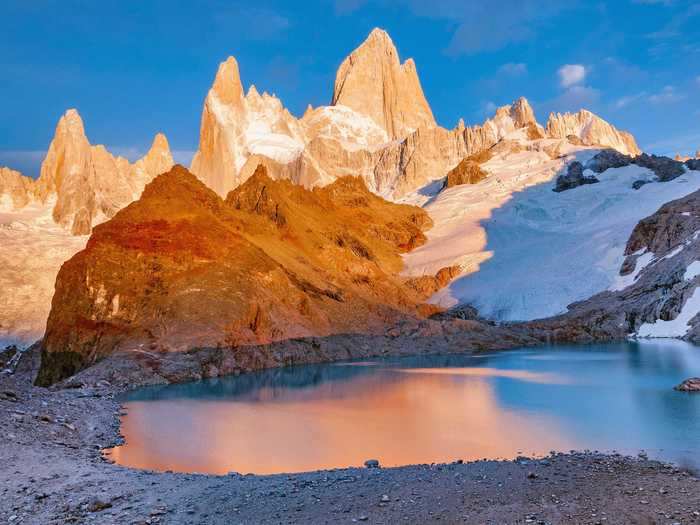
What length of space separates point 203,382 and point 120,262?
55.2ft

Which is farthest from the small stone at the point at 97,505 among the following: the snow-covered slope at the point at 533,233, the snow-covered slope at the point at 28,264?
the snow-covered slope at the point at 28,264

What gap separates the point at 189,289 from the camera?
5703 cm

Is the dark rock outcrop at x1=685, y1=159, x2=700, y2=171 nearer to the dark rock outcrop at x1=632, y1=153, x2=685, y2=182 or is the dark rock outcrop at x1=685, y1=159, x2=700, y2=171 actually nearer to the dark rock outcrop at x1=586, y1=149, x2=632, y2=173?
the dark rock outcrop at x1=632, y1=153, x2=685, y2=182

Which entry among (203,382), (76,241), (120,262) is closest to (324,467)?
(203,382)

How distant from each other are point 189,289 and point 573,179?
119m

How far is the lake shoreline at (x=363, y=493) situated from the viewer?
523 inches

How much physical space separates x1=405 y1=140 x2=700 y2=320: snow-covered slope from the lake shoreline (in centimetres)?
7689

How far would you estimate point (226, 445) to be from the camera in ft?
81.0

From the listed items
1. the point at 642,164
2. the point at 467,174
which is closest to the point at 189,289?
the point at 642,164

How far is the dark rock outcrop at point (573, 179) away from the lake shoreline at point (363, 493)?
14150 centimetres

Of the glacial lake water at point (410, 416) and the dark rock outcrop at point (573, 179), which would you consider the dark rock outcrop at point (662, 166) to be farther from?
the glacial lake water at point (410, 416)

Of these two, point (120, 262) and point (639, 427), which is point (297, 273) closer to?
point (120, 262)

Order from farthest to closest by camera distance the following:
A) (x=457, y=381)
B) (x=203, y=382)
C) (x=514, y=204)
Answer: (x=514, y=204)
(x=203, y=382)
(x=457, y=381)

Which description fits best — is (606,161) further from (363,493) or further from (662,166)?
(363,493)
